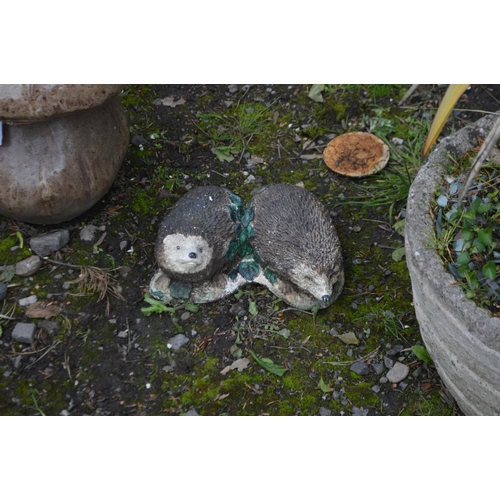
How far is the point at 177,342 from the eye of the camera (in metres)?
2.59

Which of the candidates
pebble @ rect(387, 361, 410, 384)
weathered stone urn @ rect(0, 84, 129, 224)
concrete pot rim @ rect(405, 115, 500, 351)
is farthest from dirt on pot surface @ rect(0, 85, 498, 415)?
concrete pot rim @ rect(405, 115, 500, 351)

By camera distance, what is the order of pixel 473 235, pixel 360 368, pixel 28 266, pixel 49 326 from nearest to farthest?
pixel 473 235
pixel 360 368
pixel 49 326
pixel 28 266

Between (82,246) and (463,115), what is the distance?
2.14 m

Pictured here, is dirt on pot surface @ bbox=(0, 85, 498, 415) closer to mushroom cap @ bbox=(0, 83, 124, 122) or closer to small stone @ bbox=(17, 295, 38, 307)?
small stone @ bbox=(17, 295, 38, 307)

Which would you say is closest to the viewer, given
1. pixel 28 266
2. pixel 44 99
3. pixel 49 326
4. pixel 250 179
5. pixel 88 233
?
pixel 44 99

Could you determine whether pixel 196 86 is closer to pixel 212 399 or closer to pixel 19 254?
pixel 19 254

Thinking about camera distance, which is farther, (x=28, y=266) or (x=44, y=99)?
(x=28, y=266)

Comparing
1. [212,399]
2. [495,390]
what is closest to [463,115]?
[495,390]

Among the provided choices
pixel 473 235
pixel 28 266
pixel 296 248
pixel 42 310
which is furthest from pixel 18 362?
pixel 473 235

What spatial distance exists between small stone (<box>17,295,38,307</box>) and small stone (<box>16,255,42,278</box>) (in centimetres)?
13

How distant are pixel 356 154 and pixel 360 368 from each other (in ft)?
3.94

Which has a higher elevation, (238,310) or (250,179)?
(250,179)

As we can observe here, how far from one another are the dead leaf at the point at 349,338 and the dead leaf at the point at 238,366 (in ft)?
1.37

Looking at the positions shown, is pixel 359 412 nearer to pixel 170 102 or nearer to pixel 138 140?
pixel 138 140
